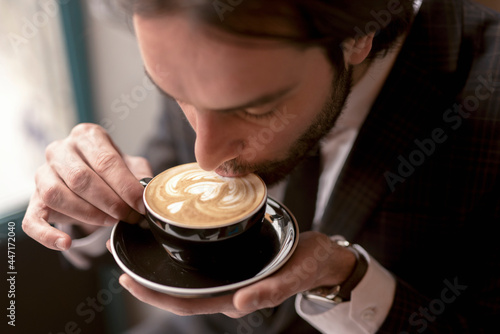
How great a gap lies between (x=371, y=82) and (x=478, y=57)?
23 cm

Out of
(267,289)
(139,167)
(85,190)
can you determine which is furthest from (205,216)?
(139,167)

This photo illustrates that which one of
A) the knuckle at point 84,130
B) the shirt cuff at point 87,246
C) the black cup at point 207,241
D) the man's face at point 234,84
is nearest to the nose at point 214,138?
the man's face at point 234,84

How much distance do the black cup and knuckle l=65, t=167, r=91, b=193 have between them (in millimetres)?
163

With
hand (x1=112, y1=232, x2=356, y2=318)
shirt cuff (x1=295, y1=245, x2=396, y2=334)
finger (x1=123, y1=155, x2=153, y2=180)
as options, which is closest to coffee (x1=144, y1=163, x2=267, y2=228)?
hand (x1=112, y1=232, x2=356, y2=318)

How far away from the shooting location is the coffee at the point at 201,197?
0.61 meters

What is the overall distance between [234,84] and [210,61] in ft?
0.15

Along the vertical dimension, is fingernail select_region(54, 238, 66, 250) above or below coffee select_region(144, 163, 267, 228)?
below

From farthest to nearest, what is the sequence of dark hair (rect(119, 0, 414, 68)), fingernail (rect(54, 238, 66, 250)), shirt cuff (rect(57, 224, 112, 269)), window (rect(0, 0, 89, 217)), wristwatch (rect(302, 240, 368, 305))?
window (rect(0, 0, 89, 217)) → shirt cuff (rect(57, 224, 112, 269)) → wristwatch (rect(302, 240, 368, 305)) → fingernail (rect(54, 238, 66, 250)) → dark hair (rect(119, 0, 414, 68))

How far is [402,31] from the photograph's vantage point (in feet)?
2.77

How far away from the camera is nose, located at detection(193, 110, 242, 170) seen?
2.03ft

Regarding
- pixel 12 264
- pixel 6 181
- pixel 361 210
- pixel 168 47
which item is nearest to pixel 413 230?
pixel 361 210

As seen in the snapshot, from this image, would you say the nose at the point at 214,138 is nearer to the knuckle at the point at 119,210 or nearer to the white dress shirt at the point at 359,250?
the knuckle at the point at 119,210

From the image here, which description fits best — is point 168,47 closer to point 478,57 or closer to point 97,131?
point 97,131

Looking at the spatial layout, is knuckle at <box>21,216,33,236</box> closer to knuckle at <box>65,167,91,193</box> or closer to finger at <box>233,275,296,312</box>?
knuckle at <box>65,167,91,193</box>
